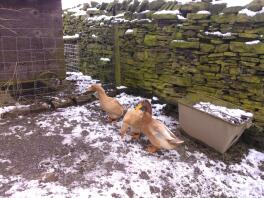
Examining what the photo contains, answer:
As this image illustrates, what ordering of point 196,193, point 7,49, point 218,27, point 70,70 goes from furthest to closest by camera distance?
point 70,70 < point 7,49 < point 218,27 < point 196,193

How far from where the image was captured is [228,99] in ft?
12.8

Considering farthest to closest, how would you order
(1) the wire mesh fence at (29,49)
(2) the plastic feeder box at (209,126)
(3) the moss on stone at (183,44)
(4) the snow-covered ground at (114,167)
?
1. (1) the wire mesh fence at (29,49)
2. (3) the moss on stone at (183,44)
3. (2) the plastic feeder box at (209,126)
4. (4) the snow-covered ground at (114,167)

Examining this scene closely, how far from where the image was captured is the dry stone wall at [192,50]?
3559 mm

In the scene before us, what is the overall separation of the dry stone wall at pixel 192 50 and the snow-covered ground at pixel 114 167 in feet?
2.65

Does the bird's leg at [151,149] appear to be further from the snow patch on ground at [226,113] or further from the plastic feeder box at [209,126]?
the snow patch on ground at [226,113]

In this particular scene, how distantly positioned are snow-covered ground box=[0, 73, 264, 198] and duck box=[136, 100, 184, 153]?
16cm

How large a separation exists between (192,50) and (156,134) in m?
1.53

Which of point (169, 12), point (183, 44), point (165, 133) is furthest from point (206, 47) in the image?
point (165, 133)

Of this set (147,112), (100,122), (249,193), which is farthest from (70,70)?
(249,193)

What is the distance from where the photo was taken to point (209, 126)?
3.49 meters

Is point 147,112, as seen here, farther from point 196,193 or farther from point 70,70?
point 70,70

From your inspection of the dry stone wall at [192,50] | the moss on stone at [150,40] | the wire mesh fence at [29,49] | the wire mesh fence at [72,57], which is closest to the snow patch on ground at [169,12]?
the dry stone wall at [192,50]

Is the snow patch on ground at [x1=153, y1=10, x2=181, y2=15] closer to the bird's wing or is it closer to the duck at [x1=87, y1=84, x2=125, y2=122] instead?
the duck at [x1=87, y1=84, x2=125, y2=122]

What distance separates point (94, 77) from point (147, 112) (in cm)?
301
